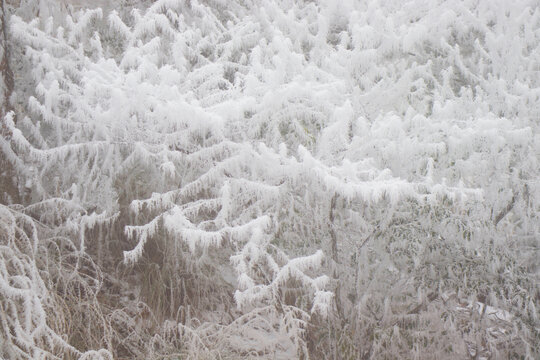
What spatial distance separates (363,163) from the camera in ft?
10.2

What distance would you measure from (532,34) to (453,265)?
2.17m

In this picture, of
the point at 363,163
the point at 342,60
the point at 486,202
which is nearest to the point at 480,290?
the point at 486,202

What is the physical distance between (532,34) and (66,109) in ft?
13.1

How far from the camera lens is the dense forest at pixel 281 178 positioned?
3275 mm

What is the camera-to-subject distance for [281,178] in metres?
3.33

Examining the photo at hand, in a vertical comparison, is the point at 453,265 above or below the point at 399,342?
above

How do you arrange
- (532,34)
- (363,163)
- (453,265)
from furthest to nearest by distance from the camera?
(532,34) → (453,265) → (363,163)

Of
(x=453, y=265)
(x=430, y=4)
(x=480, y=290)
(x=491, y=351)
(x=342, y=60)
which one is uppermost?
(x=430, y=4)

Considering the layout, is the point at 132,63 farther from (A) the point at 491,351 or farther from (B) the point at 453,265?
(A) the point at 491,351

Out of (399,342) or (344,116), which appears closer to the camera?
(344,116)

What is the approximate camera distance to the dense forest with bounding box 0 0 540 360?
3275 millimetres

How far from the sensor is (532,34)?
4.34m

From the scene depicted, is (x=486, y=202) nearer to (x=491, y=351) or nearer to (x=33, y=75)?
(x=491, y=351)

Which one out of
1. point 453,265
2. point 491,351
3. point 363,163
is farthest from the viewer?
point 491,351
